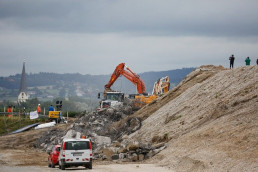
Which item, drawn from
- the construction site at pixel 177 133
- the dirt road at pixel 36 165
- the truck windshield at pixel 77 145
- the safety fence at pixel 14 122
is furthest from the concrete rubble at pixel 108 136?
the safety fence at pixel 14 122

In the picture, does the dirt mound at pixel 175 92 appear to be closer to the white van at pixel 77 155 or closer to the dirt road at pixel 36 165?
the dirt road at pixel 36 165

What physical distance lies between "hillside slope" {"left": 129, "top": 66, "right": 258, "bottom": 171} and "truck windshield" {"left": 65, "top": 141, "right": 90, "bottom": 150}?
418 cm

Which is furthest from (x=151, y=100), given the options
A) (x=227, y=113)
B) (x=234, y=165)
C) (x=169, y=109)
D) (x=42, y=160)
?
(x=234, y=165)

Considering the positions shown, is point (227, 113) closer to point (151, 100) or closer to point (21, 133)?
point (151, 100)

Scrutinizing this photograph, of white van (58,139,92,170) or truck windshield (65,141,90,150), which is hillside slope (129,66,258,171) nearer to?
white van (58,139,92,170)

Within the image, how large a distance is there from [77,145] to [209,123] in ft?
27.3

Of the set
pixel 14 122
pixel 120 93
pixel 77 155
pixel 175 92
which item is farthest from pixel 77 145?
pixel 14 122

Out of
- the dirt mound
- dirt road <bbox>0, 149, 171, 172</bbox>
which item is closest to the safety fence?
dirt road <bbox>0, 149, 171, 172</bbox>

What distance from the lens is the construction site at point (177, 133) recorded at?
99.0 feet

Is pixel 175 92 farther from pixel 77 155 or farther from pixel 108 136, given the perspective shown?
pixel 77 155

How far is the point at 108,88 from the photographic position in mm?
70312

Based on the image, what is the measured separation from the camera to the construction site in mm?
30172

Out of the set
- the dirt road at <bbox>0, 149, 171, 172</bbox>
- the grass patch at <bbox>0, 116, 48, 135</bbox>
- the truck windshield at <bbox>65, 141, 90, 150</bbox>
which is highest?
the grass patch at <bbox>0, 116, 48, 135</bbox>

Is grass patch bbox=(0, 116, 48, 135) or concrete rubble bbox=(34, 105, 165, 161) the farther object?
grass patch bbox=(0, 116, 48, 135)
